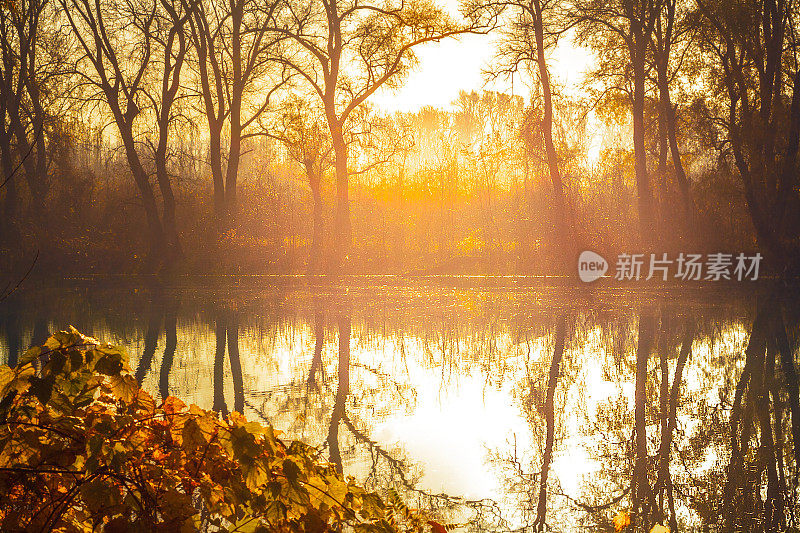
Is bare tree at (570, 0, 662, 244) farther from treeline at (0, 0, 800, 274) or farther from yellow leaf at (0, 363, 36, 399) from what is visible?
yellow leaf at (0, 363, 36, 399)

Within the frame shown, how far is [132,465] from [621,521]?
206 cm

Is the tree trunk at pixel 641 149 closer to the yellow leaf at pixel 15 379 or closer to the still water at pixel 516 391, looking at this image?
the still water at pixel 516 391

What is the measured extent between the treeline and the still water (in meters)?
7.65

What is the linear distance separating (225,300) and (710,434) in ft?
38.4

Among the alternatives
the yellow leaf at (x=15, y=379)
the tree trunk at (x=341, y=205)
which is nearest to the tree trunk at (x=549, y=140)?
the tree trunk at (x=341, y=205)

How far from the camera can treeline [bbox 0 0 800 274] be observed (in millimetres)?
21188

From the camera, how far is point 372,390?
6.99 meters

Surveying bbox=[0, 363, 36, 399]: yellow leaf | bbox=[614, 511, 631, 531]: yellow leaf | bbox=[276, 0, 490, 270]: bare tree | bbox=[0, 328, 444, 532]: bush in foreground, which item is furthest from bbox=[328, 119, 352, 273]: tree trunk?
bbox=[0, 363, 36, 399]: yellow leaf

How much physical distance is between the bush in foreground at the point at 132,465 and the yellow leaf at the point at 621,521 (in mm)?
1230

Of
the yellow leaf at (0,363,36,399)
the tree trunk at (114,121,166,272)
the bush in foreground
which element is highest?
the tree trunk at (114,121,166,272)

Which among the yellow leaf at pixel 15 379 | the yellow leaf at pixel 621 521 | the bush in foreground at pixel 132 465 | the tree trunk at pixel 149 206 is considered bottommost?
the yellow leaf at pixel 621 521

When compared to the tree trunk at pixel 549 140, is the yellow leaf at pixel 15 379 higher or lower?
lower

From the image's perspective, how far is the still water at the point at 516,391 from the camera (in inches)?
161

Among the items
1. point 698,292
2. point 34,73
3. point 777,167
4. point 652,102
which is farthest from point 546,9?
point 34,73
